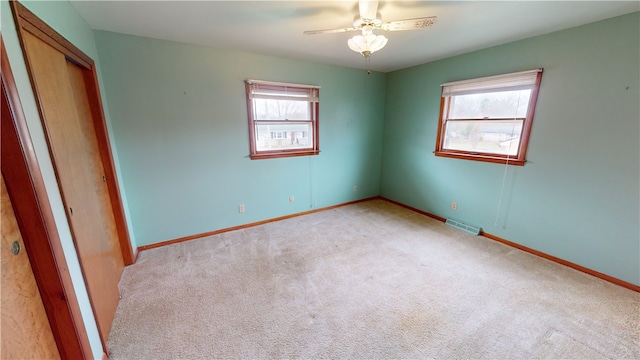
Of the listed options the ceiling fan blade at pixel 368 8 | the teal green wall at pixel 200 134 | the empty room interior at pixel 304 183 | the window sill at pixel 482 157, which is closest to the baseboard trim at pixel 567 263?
the empty room interior at pixel 304 183

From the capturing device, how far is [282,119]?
10.8 feet

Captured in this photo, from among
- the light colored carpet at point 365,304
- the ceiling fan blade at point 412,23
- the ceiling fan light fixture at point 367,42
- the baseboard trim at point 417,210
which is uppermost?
the ceiling fan blade at point 412,23

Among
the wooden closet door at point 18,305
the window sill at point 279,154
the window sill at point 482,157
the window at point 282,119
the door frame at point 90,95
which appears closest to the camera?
the wooden closet door at point 18,305

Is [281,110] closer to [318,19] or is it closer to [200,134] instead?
[200,134]

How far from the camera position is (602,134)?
2117mm

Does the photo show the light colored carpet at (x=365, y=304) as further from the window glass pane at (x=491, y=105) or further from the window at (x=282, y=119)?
the window glass pane at (x=491, y=105)

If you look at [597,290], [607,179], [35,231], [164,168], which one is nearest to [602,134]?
[607,179]

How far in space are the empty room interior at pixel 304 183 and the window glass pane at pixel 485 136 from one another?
0.02 m

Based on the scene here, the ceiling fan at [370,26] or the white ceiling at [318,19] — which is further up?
the white ceiling at [318,19]

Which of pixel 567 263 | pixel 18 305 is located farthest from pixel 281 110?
pixel 567 263

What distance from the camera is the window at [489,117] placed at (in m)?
2.54

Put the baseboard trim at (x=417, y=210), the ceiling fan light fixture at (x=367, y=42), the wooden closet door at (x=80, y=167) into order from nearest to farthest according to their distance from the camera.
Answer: the wooden closet door at (x=80, y=167) → the ceiling fan light fixture at (x=367, y=42) → the baseboard trim at (x=417, y=210)

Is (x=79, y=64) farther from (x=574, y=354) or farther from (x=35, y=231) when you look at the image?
(x=574, y=354)

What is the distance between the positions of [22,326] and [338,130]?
3.52m
